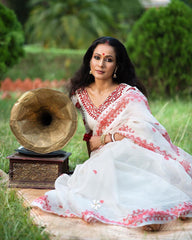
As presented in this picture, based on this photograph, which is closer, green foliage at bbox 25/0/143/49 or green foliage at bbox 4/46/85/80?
green foliage at bbox 4/46/85/80

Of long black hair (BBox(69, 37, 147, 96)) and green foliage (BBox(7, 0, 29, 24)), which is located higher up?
green foliage (BBox(7, 0, 29, 24))

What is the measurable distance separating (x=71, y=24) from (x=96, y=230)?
45.3 ft

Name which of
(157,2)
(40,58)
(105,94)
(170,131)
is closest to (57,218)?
(105,94)

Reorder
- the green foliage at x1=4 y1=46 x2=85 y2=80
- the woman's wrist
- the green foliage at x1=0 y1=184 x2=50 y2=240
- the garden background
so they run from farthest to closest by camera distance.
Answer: the green foliage at x1=4 y1=46 x2=85 y2=80, the woman's wrist, the garden background, the green foliage at x1=0 y1=184 x2=50 y2=240

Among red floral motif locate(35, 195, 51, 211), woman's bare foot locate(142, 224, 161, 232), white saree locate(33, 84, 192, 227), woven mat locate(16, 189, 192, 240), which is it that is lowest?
woven mat locate(16, 189, 192, 240)

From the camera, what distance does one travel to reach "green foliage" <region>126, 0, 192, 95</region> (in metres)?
6.77

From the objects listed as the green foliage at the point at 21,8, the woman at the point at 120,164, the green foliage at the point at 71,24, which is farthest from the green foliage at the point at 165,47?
the green foliage at the point at 21,8

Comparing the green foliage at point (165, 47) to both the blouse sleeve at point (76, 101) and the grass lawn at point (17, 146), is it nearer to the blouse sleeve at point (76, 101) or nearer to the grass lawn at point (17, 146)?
the grass lawn at point (17, 146)

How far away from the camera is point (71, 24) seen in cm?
1518

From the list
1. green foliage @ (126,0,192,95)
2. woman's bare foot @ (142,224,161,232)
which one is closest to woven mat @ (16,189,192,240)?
woman's bare foot @ (142,224,161,232)

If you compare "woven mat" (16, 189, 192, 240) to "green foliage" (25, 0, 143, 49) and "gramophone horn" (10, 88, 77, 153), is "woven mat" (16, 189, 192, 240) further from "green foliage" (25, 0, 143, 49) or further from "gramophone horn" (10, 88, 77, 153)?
"green foliage" (25, 0, 143, 49)

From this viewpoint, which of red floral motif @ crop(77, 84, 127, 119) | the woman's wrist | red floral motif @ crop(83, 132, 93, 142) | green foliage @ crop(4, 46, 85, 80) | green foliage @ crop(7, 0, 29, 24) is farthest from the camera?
green foliage @ crop(7, 0, 29, 24)

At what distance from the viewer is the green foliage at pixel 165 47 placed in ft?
22.2

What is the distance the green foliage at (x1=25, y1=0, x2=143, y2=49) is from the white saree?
12.7 meters
